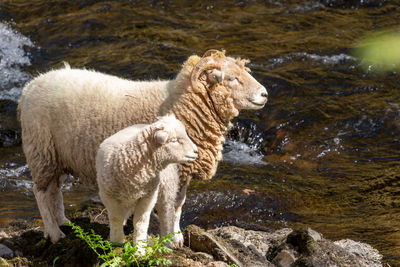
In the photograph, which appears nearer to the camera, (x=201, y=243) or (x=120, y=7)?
(x=201, y=243)

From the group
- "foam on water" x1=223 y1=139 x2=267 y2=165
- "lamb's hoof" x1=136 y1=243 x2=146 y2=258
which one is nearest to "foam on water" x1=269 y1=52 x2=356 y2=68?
"foam on water" x1=223 y1=139 x2=267 y2=165

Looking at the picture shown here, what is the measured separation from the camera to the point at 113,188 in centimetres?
488

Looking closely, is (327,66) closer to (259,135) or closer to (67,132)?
(259,135)

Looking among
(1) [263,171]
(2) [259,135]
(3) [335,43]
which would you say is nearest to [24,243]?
(1) [263,171]

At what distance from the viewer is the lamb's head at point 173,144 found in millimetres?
4828

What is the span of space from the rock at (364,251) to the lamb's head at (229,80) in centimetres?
177

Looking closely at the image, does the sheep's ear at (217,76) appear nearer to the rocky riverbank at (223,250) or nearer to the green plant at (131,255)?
the rocky riverbank at (223,250)

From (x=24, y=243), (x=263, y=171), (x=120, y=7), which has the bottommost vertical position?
(x=263, y=171)

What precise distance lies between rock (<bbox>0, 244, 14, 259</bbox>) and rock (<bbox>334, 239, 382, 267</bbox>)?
3194 millimetres

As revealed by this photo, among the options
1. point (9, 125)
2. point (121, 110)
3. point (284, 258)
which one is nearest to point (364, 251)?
point (284, 258)

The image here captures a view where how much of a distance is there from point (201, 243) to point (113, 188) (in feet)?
3.38

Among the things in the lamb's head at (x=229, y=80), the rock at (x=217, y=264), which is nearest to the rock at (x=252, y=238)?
the rock at (x=217, y=264)

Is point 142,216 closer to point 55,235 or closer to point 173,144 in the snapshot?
point 173,144

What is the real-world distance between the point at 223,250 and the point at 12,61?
891cm
